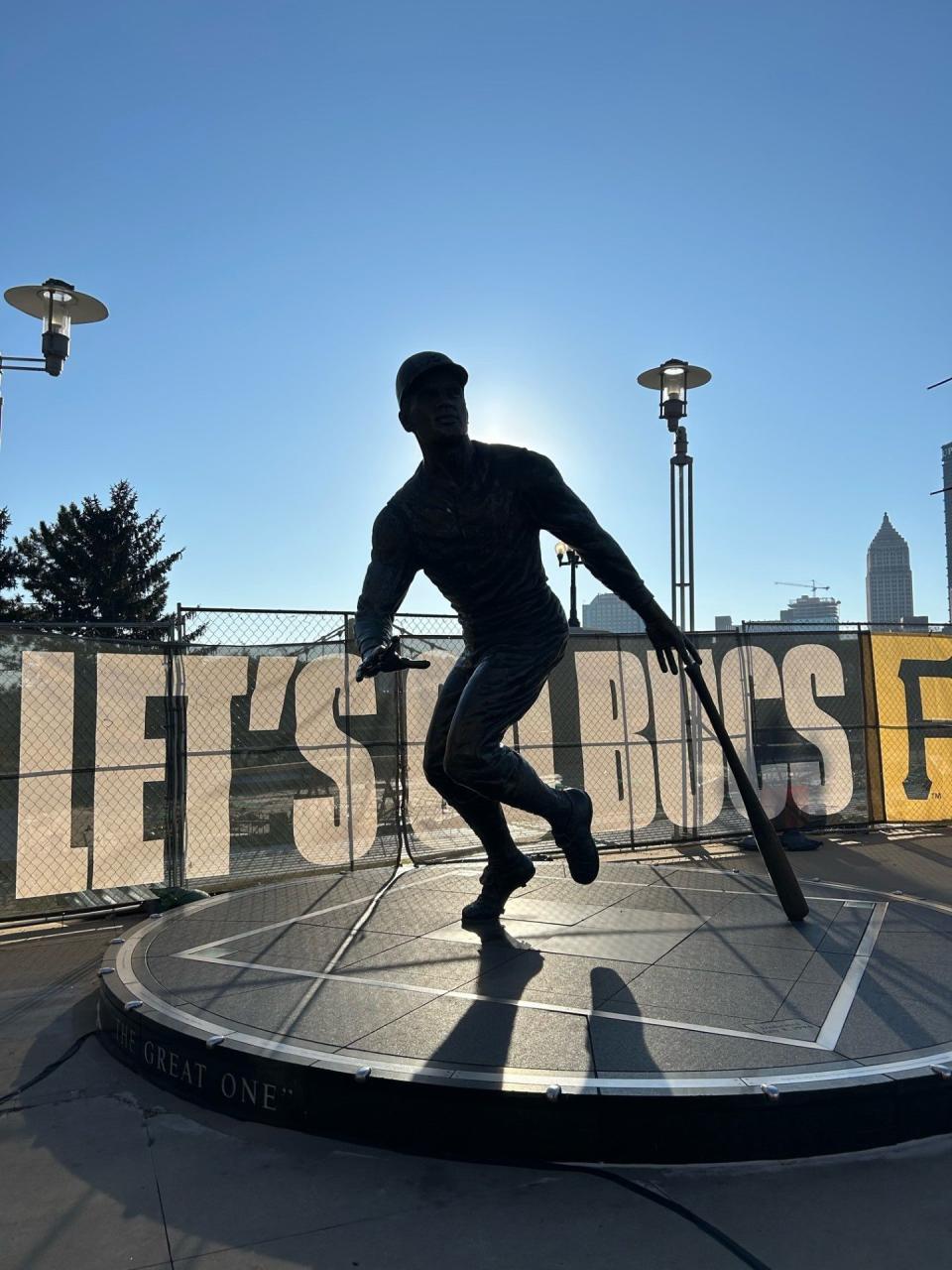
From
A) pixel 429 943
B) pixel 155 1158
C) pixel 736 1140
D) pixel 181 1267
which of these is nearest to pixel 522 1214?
pixel 736 1140

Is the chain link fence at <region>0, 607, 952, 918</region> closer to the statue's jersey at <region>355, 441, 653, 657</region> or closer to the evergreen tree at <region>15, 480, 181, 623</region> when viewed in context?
the statue's jersey at <region>355, 441, 653, 657</region>

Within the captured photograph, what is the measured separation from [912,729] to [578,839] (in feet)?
23.3

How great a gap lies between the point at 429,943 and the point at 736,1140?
213 cm

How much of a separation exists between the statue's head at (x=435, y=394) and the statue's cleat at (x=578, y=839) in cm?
197

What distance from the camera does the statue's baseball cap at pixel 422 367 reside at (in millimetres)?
4344

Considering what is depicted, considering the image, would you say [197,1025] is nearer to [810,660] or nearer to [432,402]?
[432,402]

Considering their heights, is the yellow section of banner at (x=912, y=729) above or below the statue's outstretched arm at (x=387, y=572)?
below

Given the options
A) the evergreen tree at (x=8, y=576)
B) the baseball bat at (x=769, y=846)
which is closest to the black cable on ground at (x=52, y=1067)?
the baseball bat at (x=769, y=846)

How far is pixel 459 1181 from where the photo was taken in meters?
2.62

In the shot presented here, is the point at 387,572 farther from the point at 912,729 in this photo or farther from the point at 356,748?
the point at 912,729

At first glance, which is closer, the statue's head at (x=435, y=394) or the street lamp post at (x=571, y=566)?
the statue's head at (x=435, y=394)

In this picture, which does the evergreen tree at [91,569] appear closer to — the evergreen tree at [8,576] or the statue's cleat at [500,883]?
the evergreen tree at [8,576]

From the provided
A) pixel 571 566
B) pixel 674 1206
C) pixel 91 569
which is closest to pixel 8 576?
pixel 91 569

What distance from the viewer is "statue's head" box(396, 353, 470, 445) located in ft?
14.3
